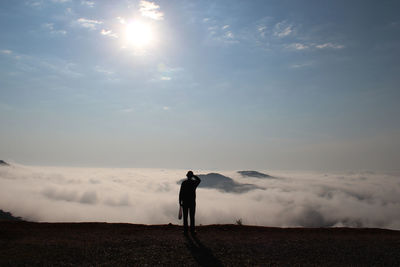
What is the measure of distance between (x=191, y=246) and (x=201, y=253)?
0.94 metres

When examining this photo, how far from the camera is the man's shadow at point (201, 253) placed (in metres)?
7.84

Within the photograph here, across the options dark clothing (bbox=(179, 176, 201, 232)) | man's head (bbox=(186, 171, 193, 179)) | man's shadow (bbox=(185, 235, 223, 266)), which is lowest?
man's shadow (bbox=(185, 235, 223, 266))

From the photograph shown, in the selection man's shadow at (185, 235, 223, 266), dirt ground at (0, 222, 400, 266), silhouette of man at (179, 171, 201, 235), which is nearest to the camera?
man's shadow at (185, 235, 223, 266)

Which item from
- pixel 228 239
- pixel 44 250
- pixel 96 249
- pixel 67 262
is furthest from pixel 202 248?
pixel 44 250

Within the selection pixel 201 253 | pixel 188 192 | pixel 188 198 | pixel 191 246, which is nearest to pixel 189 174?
pixel 188 192

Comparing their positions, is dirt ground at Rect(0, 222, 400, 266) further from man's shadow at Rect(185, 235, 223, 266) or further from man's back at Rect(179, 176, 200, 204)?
man's back at Rect(179, 176, 200, 204)

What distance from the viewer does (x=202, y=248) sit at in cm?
938

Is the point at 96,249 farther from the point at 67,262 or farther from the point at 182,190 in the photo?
the point at 182,190

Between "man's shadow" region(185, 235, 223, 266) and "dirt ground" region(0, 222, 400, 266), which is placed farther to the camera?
"dirt ground" region(0, 222, 400, 266)

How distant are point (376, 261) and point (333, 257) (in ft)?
4.01

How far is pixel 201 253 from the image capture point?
8.75 metres

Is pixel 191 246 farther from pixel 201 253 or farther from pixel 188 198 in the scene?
pixel 188 198

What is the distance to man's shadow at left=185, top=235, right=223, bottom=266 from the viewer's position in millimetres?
7839

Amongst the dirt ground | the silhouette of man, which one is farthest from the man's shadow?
the silhouette of man
